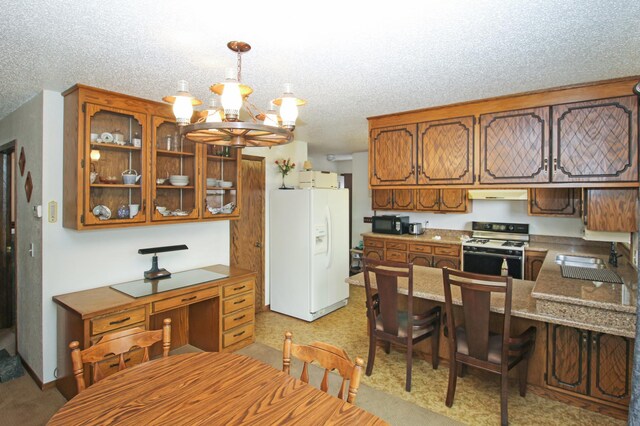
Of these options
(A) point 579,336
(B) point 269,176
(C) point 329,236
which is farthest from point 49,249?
(A) point 579,336

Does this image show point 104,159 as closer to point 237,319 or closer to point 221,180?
point 221,180

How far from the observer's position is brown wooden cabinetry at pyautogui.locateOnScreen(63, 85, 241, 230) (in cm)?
273

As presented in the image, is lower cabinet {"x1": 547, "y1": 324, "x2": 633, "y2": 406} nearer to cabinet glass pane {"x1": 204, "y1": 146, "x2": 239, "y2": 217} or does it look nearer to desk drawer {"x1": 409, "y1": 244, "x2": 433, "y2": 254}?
desk drawer {"x1": 409, "y1": 244, "x2": 433, "y2": 254}

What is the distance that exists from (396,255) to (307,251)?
1727 millimetres

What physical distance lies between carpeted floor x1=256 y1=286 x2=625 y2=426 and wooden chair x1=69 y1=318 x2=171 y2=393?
1.79 meters

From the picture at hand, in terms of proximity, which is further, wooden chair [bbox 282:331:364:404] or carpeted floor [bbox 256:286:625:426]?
carpeted floor [bbox 256:286:625:426]

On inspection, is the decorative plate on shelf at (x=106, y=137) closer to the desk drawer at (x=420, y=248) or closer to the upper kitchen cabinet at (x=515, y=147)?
the upper kitchen cabinet at (x=515, y=147)

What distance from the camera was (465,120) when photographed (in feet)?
10.5

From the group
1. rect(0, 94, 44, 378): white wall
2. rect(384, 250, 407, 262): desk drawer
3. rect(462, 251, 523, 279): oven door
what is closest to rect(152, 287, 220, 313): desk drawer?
rect(0, 94, 44, 378): white wall

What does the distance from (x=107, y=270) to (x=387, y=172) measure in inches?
110

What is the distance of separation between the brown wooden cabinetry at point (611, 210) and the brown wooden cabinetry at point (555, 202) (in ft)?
5.74

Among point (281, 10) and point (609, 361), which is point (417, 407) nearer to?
point (609, 361)

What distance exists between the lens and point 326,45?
6.46 ft

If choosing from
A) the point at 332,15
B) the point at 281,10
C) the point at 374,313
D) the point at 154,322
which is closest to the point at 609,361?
the point at 374,313
